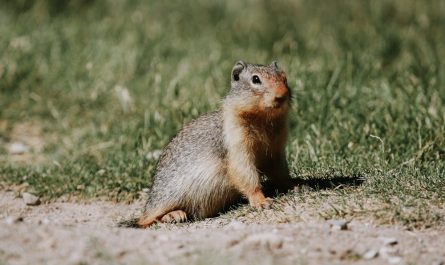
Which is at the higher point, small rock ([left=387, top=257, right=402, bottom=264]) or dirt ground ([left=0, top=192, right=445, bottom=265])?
dirt ground ([left=0, top=192, right=445, bottom=265])

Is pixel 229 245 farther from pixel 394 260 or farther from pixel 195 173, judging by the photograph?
pixel 195 173

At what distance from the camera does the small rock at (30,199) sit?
6379 mm

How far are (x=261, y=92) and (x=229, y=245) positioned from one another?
146 cm

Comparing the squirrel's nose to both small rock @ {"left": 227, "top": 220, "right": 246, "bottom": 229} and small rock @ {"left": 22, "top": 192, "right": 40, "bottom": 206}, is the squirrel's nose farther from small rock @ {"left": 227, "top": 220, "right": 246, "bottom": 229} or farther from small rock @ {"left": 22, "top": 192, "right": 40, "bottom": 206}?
small rock @ {"left": 22, "top": 192, "right": 40, "bottom": 206}

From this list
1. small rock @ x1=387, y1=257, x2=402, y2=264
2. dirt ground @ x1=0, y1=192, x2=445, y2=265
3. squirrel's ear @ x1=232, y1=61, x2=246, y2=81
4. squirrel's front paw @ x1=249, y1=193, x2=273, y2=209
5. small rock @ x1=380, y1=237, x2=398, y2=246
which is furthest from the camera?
squirrel's ear @ x1=232, y1=61, x2=246, y2=81

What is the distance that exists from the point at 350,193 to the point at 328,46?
14.9 ft

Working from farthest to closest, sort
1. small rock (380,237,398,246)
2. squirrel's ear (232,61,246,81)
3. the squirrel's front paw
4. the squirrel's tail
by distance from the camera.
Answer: the squirrel's tail, squirrel's ear (232,61,246,81), the squirrel's front paw, small rock (380,237,398,246)

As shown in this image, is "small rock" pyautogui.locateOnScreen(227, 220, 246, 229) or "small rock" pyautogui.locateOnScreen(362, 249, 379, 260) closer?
"small rock" pyautogui.locateOnScreen(362, 249, 379, 260)

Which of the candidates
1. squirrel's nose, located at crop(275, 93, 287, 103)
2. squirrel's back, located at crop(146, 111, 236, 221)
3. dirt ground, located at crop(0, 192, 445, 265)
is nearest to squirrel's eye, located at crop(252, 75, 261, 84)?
squirrel's nose, located at crop(275, 93, 287, 103)

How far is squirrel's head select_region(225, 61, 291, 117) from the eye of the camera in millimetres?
5008

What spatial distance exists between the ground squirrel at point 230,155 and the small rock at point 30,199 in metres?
1.17

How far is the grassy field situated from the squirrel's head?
0.65 metres

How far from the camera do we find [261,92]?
16.8 feet

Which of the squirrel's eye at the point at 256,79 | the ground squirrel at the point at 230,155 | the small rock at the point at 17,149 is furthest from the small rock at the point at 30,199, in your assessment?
the squirrel's eye at the point at 256,79
